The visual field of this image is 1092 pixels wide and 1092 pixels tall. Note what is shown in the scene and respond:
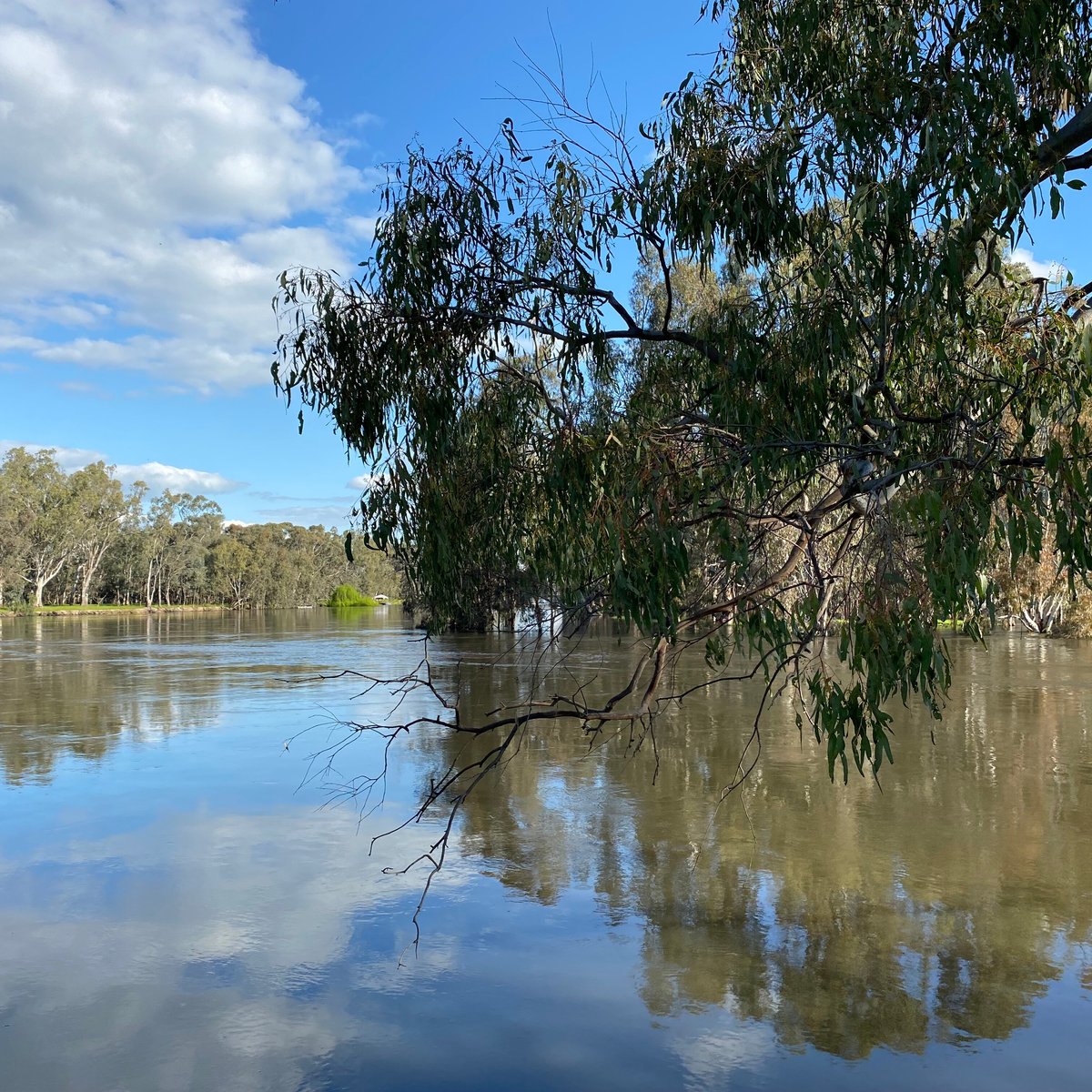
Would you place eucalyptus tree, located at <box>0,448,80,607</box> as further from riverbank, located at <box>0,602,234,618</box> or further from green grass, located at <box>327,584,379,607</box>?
green grass, located at <box>327,584,379,607</box>

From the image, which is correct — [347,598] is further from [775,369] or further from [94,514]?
[775,369]

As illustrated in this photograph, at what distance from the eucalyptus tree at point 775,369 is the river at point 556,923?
0.71 meters

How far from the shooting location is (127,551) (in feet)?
219

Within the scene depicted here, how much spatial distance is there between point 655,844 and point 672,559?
3271mm

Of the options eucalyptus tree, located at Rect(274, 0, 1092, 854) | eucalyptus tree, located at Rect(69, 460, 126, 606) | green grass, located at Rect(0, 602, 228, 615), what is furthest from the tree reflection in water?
eucalyptus tree, located at Rect(69, 460, 126, 606)

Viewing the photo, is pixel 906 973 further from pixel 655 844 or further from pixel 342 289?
pixel 342 289

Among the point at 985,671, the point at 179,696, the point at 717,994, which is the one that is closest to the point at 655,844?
the point at 717,994

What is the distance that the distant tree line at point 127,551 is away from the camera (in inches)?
2147

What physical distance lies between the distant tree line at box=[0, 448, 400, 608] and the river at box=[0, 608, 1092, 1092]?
4893 cm

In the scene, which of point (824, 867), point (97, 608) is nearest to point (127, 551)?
point (97, 608)

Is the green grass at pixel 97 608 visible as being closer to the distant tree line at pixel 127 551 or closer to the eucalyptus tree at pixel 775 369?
the distant tree line at pixel 127 551

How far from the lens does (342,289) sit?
4.17m

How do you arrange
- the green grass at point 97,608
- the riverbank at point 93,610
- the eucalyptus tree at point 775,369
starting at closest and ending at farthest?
the eucalyptus tree at point 775,369 → the riverbank at point 93,610 → the green grass at point 97,608

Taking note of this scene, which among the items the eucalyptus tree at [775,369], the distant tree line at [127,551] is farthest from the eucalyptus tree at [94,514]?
the eucalyptus tree at [775,369]
